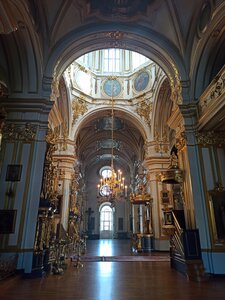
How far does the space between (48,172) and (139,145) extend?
1161 cm

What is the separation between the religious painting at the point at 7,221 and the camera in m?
5.49

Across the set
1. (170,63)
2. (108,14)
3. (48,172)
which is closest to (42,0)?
(108,14)

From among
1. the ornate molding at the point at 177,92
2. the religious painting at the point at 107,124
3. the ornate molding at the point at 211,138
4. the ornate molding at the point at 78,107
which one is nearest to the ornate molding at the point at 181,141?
the ornate molding at the point at 211,138

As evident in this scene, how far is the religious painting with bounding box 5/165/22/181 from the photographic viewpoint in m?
5.96

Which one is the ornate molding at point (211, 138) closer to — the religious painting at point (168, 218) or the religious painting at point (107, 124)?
the religious painting at point (168, 218)

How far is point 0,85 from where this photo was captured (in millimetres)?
5418

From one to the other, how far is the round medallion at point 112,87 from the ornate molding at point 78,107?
1.89m

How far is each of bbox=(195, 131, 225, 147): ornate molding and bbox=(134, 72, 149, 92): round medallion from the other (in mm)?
→ 7948

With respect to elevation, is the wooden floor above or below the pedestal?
below

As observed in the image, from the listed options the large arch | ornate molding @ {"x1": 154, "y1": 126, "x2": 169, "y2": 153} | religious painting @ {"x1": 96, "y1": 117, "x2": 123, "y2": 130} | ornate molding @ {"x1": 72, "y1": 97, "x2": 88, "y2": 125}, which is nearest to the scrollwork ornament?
the large arch

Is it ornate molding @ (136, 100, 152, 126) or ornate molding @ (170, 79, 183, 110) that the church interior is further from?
ornate molding @ (136, 100, 152, 126)

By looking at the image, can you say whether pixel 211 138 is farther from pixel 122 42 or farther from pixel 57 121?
pixel 57 121

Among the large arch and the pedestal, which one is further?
the pedestal

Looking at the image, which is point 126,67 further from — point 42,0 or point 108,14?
point 42,0
